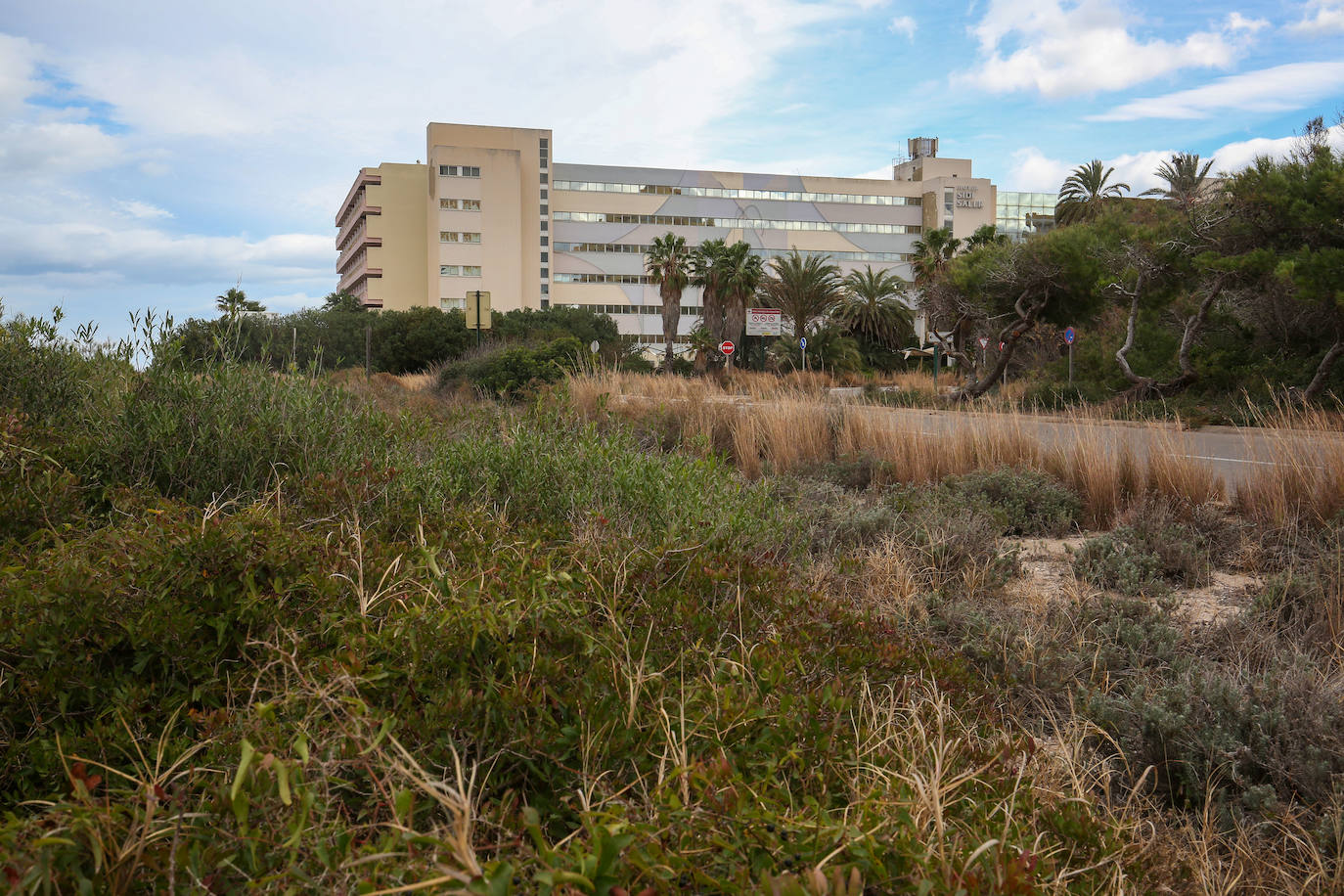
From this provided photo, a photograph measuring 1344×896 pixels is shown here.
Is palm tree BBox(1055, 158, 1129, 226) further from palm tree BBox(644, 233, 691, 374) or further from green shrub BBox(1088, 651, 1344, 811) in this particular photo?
green shrub BBox(1088, 651, 1344, 811)

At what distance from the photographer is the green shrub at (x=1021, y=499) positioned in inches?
259

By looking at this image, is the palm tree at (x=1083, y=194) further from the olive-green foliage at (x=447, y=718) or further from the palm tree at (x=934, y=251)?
the olive-green foliage at (x=447, y=718)

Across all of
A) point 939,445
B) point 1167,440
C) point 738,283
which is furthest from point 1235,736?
point 738,283

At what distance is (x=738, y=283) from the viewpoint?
167ft

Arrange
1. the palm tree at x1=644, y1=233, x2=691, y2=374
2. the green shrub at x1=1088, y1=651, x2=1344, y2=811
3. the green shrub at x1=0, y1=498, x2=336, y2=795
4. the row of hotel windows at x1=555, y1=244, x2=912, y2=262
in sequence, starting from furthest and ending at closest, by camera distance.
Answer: the row of hotel windows at x1=555, y1=244, x2=912, y2=262, the palm tree at x1=644, y1=233, x2=691, y2=374, the green shrub at x1=1088, y1=651, x2=1344, y2=811, the green shrub at x1=0, y1=498, x2=336, y2=795

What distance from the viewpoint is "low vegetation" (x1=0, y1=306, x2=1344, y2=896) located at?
1528mm

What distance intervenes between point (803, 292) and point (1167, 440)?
49.0 metres

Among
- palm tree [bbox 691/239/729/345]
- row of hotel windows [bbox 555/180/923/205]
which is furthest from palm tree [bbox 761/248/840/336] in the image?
row of hotel windows [bbox 555/180/923/205]

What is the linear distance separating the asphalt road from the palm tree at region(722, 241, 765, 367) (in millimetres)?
40108

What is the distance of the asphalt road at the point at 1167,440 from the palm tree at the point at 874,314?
46140mm

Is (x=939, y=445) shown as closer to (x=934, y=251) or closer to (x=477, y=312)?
(x=477, y=312)

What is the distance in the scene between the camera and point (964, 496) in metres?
6.77

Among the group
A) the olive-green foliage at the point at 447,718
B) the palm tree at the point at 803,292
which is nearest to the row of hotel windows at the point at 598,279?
the palm tree at the point at 803,292

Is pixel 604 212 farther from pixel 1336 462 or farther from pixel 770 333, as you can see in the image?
pixel 1336 462
